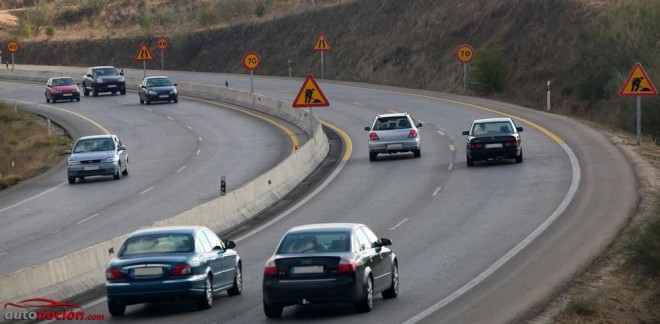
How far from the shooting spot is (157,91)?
6425 cm

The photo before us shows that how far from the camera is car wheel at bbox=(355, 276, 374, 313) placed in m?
16.7

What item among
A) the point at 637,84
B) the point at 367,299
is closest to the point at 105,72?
the point at 637,84

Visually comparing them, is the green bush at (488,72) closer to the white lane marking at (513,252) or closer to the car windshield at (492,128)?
the car windshield at (492,128)

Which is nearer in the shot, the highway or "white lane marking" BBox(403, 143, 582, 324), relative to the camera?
"white lane marking" BBox(403, 143, 582, 324)

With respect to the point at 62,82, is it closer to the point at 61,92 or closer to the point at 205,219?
the point at 61,92

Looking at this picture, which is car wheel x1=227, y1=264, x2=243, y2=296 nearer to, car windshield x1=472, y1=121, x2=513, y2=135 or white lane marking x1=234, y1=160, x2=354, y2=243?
white lane marking x1=234, y1=160, x2=354, y2=243

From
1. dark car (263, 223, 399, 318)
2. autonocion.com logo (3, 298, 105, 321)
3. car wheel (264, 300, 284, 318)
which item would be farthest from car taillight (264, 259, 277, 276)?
autonocion.com logo (3, 298, 105, 321)

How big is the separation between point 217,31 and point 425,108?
41055mm

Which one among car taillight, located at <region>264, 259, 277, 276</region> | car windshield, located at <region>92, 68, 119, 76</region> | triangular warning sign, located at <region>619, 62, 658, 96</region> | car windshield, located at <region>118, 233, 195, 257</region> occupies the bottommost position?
car taillight, located at <region>264, 259, 277, 276</region>

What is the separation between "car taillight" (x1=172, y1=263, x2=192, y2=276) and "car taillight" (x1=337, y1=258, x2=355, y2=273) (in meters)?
2.20

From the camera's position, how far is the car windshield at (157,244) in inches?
688

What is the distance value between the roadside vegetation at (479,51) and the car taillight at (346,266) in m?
2.86

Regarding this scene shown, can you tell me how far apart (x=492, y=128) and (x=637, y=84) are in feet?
14.6

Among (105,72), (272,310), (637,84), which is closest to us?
(272,310)
